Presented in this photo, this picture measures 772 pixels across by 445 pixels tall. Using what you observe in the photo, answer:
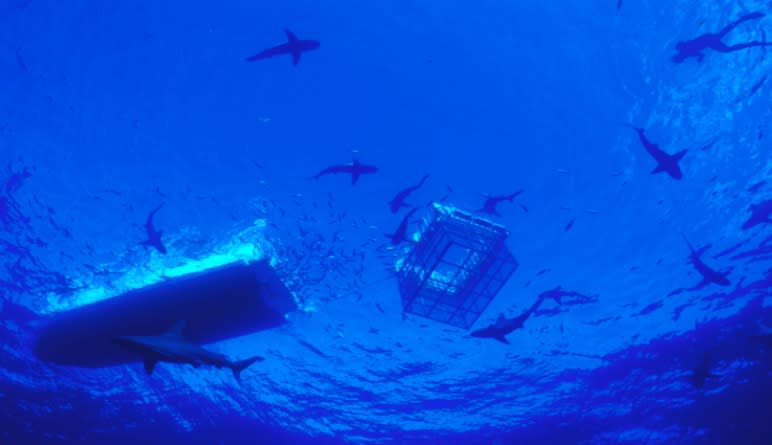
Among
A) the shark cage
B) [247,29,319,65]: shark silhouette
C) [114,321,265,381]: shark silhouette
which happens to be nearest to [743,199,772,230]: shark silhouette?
the shark cage

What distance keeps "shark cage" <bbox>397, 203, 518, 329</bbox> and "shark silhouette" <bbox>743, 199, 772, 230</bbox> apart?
6971 mm

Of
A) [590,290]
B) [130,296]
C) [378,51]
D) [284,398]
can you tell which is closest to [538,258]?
[590,290]

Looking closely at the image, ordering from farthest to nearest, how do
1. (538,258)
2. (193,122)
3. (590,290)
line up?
1. (590,290)
2. (538,258)
3. (193,122)

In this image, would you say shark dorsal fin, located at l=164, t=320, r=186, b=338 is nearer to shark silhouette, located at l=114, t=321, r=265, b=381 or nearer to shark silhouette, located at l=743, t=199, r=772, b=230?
shark silhouette, located at l=114, t=321, r=265, b=381

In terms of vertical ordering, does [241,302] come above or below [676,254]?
below

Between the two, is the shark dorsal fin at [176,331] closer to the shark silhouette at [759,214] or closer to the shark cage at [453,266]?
the shark cage at [453,266]

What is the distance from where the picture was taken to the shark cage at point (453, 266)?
11844 millimetres

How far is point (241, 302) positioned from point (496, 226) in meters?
6.74

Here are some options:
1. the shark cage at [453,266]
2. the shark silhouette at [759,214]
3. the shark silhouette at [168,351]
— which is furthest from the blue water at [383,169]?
the shark silhouette at [168,351]

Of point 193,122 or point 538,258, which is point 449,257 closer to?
point 538,258

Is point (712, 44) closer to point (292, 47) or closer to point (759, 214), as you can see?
point (759, 214)

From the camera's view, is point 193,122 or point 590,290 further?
point 590,290

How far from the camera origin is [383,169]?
38.2 feet

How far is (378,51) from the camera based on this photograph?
9961mm
